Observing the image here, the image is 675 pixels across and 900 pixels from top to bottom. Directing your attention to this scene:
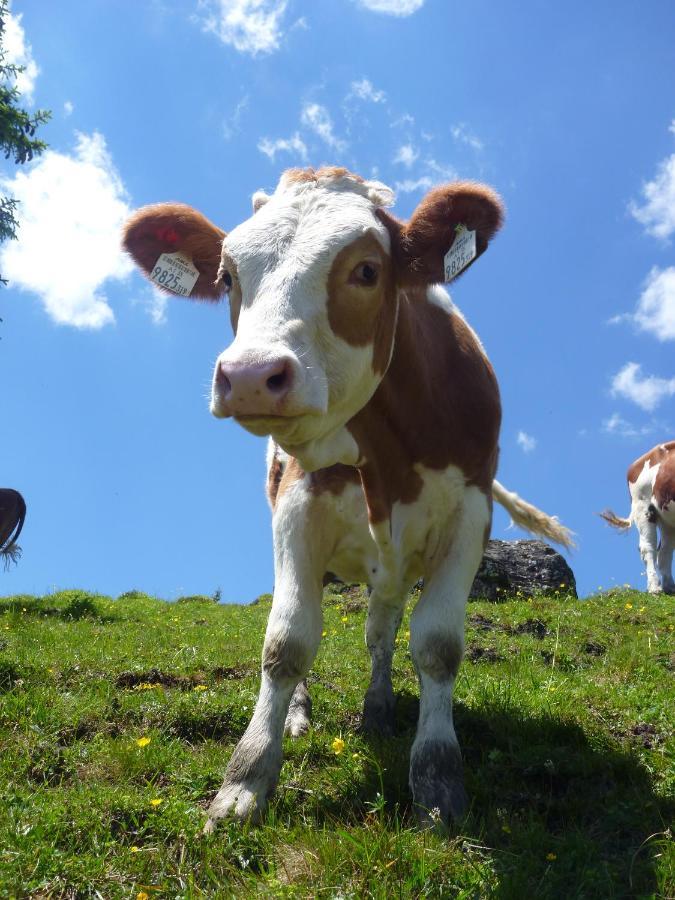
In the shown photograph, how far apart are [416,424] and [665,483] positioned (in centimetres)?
1465

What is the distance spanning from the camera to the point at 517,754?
4.00 m

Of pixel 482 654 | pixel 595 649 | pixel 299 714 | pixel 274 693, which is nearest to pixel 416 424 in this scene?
pixel 274 693

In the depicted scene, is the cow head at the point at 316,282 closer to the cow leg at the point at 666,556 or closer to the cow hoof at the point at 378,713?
the cow hoof at the point at 378,713

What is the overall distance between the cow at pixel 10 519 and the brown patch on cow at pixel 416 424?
1528 cm

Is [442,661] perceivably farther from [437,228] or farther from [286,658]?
[437,228]

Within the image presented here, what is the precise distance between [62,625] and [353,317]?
738 centimetres

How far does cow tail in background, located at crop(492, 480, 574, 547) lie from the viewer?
835 centimetres

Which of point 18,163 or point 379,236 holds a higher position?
point 18,163

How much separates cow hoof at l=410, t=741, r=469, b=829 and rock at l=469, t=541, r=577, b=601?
8.27 meters

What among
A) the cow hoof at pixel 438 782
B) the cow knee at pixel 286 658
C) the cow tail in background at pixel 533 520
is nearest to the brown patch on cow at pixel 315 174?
the cow knee at pixel 286 658

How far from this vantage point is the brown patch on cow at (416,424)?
4.26 metres

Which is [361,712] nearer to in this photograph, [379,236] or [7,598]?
[379,236]

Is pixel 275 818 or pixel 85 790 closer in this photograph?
pixel 275 818

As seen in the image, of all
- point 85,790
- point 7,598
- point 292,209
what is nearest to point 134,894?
point 85,790
